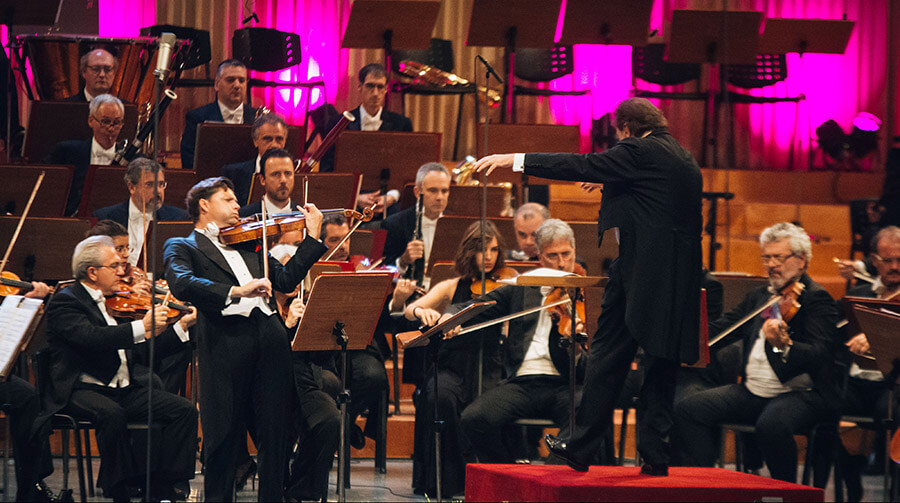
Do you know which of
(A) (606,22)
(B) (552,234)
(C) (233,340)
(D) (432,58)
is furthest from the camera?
(D) (432,58)

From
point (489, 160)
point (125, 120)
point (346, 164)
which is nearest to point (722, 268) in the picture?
point (346, 164)

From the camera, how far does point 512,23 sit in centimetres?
682

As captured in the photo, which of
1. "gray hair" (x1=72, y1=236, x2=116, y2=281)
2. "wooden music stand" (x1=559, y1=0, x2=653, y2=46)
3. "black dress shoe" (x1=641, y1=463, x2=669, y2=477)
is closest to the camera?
"black dress shoe" (x1=641, y1=463, x2=669, y2=477)

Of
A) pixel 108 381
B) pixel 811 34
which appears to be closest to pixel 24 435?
pixel 108 381

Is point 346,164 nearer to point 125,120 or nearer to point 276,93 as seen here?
point 125,120

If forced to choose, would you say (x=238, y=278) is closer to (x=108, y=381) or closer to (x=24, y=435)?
(x=108, y=381)

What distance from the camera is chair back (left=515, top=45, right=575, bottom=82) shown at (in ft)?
27.2

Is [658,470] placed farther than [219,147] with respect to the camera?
No

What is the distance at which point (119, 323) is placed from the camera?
4.47 metres

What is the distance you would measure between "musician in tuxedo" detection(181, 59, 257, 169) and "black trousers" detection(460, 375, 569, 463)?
2644 millimetres

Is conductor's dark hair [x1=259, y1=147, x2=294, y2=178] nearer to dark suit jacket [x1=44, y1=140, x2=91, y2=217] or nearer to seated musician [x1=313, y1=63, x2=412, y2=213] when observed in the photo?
dark suit jacket [x1=44, y1=140, x2=91, y2=217]

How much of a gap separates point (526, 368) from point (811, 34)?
13.2 ft

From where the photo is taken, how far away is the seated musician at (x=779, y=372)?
445 cm

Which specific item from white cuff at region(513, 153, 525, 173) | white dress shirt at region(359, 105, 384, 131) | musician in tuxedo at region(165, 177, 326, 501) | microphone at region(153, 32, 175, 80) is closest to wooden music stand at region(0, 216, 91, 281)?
musician in tuxedo at region(165, 177, 326, 501)
